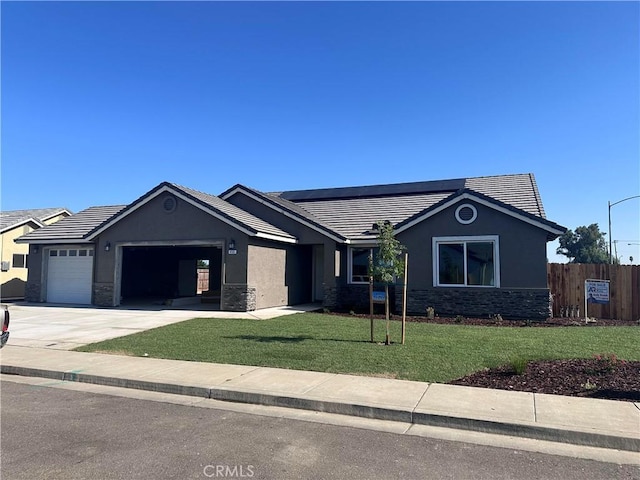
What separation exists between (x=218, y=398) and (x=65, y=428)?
203 cm

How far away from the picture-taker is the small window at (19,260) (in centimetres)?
2803

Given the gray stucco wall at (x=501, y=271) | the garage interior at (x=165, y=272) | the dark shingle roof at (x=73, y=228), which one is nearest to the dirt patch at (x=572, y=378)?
the gray stucco wall at (x=501, y=271)

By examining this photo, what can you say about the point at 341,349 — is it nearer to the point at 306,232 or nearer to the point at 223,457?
the point at 223,457

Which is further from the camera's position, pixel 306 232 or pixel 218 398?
pixel 306 232

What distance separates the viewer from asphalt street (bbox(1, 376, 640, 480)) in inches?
173

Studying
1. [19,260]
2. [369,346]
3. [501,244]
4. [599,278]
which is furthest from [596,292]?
[19,260]

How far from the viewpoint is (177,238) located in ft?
63.4

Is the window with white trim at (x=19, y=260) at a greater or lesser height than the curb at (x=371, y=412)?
greater

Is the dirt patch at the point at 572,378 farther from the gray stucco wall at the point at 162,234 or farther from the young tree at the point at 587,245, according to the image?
the young tree at the point at 587,245

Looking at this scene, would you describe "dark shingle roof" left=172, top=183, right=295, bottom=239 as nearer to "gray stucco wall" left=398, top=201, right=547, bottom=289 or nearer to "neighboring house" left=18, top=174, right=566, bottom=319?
"neighboring house" left=18, top=174, right=566, bottom=319

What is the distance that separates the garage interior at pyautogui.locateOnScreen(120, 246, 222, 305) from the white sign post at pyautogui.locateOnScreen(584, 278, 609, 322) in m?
16.2

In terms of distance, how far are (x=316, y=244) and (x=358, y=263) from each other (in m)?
2.23

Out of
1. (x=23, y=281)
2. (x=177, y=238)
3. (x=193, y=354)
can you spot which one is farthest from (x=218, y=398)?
(x=23, y=281)

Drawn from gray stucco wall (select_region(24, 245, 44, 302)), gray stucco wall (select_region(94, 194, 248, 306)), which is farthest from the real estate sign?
gray stucco wall (select_region(24, 245, 44, 302))
